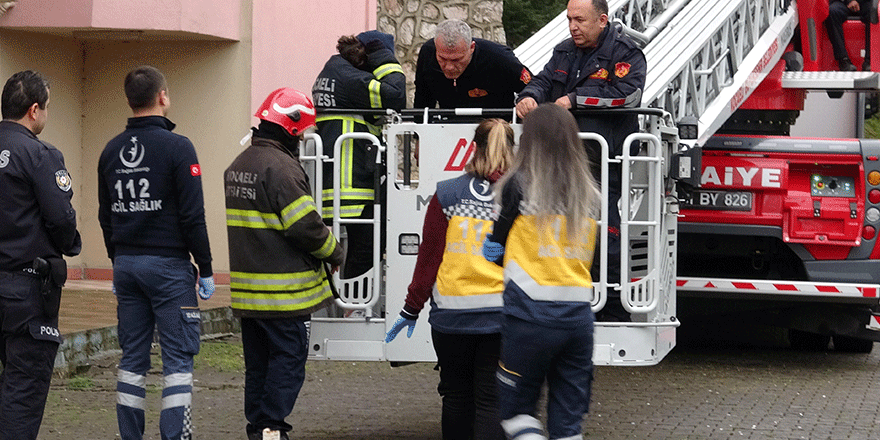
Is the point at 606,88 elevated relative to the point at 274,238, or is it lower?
elevated

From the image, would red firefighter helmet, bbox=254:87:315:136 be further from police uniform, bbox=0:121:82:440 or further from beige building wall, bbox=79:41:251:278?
beige building wall, bbox=79:41:251:278

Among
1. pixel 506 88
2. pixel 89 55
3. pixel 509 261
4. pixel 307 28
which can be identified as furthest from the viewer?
pixel 307 28

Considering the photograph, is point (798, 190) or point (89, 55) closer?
point (798, 190)

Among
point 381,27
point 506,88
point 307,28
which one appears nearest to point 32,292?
point 506,88

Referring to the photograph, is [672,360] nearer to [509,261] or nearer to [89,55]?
[509,261]

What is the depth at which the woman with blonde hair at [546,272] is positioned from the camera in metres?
4.58

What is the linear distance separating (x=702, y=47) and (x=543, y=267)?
15.7 feet

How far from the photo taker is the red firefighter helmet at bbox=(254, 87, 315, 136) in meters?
5.92

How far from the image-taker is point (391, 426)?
7.21m

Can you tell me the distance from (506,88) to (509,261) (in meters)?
2.58

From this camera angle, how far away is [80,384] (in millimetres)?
8227

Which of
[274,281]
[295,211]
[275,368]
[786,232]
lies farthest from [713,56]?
[275,368]

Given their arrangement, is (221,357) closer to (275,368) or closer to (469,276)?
(275,368)

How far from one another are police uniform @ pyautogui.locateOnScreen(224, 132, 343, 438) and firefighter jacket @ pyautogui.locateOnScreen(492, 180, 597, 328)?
138 centimetres
